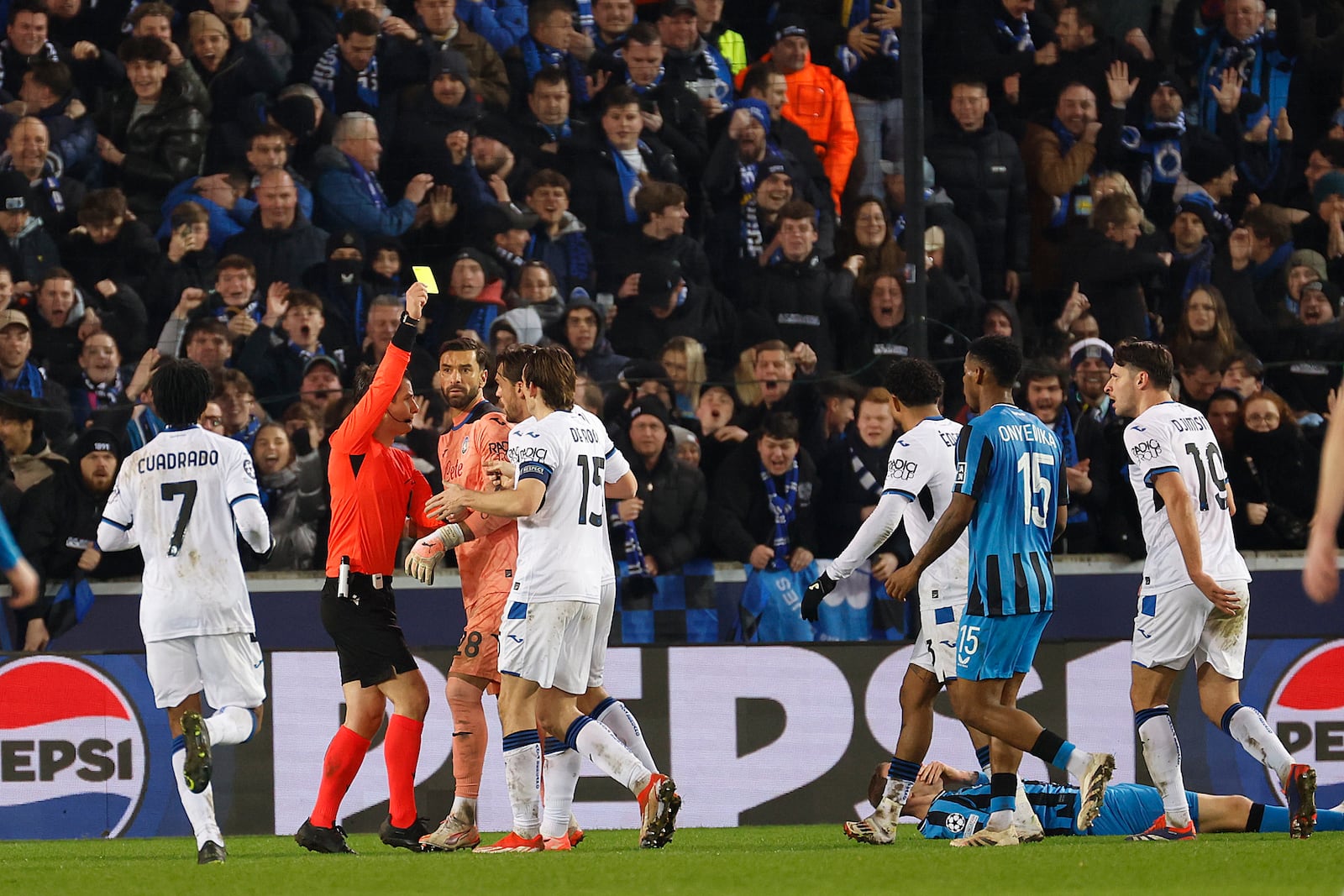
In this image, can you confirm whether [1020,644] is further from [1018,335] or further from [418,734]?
[1018,335]

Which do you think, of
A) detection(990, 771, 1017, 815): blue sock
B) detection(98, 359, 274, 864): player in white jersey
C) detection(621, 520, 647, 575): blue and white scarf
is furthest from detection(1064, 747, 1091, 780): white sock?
detection(621, 520, 647, 575): blue and white scarf

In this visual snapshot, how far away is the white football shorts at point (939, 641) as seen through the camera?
7.50m

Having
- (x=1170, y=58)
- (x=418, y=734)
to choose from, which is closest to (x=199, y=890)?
(x=418, y=734)

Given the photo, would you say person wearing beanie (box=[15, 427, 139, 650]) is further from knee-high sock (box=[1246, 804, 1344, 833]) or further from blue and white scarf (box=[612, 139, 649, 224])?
knee-high sock (box=[1246, 804, 1344, 833])

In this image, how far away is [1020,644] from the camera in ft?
23.1

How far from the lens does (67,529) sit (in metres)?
10.2

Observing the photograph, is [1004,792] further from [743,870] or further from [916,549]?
[743,870]

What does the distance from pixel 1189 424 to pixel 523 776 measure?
10.2 feet

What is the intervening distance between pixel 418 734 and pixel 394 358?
1.62 meters

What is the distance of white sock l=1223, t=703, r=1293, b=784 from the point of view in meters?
7.20

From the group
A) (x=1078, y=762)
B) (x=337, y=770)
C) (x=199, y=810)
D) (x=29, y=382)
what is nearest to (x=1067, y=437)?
(x=1078, y=762)

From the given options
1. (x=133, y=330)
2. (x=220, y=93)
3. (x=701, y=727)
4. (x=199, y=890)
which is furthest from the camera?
(x=220, y=93)

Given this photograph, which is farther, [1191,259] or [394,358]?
[1191,259]

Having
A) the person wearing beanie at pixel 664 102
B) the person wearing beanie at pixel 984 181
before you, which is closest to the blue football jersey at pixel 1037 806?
the person wearing beanie at pixel 984 181
